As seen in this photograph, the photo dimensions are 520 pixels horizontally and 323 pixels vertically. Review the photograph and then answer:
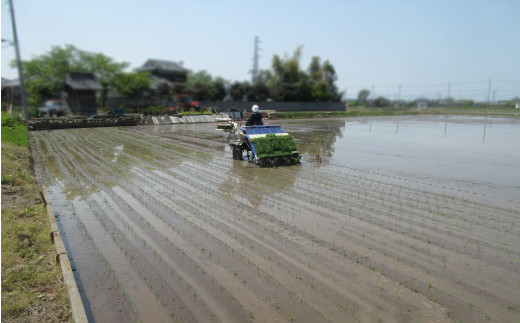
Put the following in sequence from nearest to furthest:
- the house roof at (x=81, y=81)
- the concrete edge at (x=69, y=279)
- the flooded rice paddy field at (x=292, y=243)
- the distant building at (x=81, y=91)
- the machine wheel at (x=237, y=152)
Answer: the concrete edge at (x=69, y=279), the flooded rice paddy field at (x=292, y=243), the machine wheel at (x=237, y=152), the house roof at (x=81, y=81), the distant building at (x=81, y=91)

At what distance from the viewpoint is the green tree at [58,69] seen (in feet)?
100

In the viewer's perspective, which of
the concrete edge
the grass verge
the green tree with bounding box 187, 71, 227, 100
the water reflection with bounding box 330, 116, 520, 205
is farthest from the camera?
the green tree with bounding box 187, 71, 227, 100

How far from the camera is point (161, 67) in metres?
47.5

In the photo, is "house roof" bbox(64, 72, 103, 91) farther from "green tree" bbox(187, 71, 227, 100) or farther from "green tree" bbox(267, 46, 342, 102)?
"green tree" bbox(267, 46, 342, 102)

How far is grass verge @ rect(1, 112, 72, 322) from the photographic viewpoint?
315 centimetres

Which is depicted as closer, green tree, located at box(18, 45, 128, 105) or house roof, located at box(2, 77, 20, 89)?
green tree, located at box(18, 45, 128, 105)

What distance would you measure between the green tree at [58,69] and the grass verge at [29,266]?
28.7 metres

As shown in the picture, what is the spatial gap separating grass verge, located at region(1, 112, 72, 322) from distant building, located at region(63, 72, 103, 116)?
1073 inches

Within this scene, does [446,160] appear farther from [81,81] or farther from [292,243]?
[81,81]

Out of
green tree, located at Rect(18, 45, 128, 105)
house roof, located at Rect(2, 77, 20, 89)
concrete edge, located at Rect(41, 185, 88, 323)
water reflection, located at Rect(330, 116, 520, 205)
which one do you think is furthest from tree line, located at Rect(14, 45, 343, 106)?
concrete edge, located at Rect(41, 185, 88, 323)

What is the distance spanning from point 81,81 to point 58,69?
2781 mm

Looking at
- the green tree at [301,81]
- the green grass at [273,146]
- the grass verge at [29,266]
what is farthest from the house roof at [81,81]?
the grass verge at [29,266]

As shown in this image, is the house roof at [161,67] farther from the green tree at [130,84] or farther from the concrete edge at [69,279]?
the concrete edge at [69,279]

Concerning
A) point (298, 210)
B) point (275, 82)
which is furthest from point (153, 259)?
point (275, 82)
